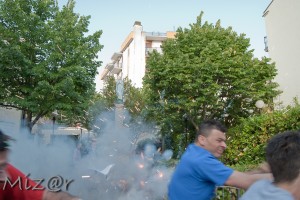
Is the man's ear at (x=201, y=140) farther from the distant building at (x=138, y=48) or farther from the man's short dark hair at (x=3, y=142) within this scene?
the distant building at (x=138, y=48)

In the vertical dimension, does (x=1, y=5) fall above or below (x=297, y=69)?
above

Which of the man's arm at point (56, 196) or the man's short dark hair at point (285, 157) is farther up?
the man's short dark hair at point (285, 157)

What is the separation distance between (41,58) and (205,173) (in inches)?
552

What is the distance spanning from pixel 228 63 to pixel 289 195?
15.5m

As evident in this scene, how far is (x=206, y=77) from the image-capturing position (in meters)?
16.5

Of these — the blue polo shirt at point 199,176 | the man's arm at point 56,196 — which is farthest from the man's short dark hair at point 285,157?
the man's arm at point 56,196

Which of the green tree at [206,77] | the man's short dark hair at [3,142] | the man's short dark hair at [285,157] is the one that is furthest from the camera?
the green tree at [206,77]

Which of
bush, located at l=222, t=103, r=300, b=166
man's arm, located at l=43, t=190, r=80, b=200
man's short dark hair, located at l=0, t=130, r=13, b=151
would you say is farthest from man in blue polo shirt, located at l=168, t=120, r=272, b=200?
bush, located at l=222, t=103, r=300, b=166

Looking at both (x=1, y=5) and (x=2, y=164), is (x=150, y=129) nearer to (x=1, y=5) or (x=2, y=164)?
(x=1, y=5)

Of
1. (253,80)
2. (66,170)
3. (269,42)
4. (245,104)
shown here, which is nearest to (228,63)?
(253,80)

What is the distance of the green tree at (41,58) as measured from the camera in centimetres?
1441

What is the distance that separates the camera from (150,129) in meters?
23.1

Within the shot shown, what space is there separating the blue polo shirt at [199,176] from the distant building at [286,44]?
56.0 ft

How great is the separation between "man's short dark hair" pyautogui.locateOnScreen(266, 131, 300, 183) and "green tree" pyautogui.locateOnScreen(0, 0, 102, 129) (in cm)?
1339
